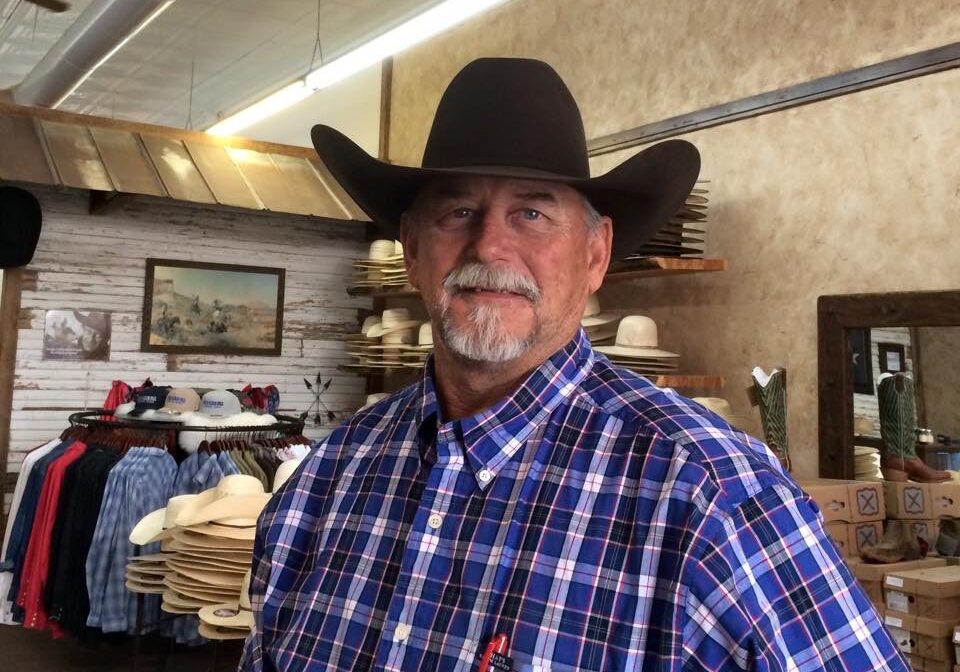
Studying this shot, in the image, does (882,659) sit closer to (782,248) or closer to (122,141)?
(782,248)

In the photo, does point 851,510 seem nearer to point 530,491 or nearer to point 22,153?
point 530,491

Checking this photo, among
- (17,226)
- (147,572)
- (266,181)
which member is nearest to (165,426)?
(147,572)

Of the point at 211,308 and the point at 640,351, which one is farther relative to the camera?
the point at 211,308

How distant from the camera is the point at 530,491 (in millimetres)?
1173

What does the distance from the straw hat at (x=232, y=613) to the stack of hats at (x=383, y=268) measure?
3.61 metres

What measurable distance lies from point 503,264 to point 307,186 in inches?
235

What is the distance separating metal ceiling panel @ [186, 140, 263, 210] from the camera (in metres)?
6.45

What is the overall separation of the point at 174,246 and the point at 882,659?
6.78 meters

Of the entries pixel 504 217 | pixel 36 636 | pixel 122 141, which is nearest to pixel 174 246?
pixel 122 141

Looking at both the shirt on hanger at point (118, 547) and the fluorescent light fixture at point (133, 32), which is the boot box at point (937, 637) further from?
the fluorescent light fixture at point (133, 32)

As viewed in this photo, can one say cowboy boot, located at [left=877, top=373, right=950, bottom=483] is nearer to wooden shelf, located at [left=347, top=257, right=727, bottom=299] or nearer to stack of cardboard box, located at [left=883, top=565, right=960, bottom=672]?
stack of cardboard box, located at [left=883, top=565, right=960, bottom=672]

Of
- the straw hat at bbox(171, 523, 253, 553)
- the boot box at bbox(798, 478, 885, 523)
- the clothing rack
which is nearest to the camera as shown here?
the straw hat at bbox(171, 523, 253, 553)

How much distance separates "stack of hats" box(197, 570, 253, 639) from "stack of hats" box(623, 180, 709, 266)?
7.56ft

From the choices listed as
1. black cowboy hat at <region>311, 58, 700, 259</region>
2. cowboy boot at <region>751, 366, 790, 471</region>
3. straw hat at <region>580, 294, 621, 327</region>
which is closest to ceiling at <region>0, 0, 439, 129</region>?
straw hat at <region>580, 294, 621, 327</region>
